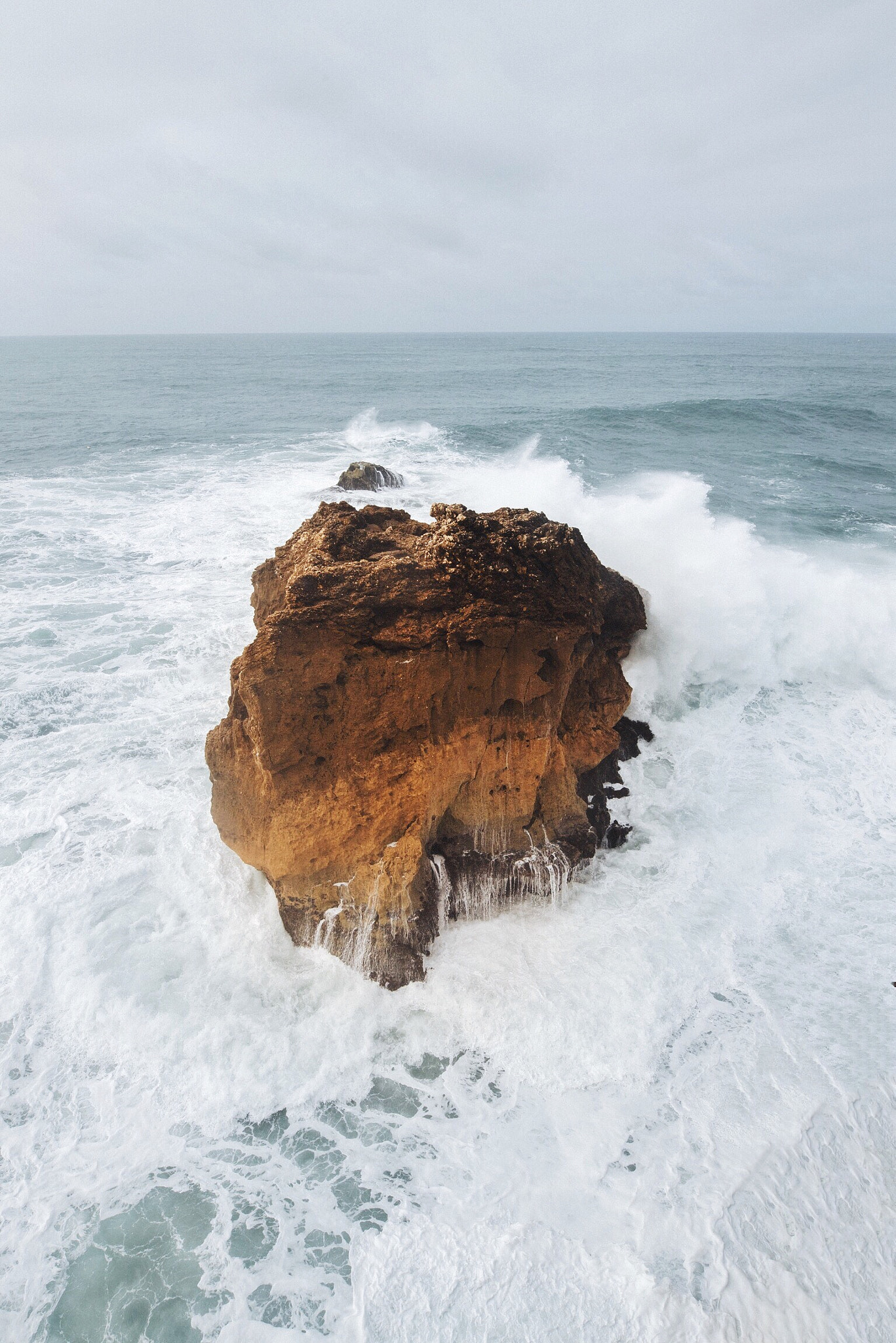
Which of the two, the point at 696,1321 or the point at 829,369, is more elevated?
the point at 829,369

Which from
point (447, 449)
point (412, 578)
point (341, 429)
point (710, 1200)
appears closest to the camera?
point (710, 1200)

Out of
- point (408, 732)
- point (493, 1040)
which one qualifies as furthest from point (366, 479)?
point (493, 1040)

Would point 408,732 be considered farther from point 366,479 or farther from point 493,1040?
point 366,479

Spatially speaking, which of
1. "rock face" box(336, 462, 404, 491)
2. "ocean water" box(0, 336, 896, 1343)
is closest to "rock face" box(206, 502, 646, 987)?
"ocean water" box(0, 336, 896, 1343)

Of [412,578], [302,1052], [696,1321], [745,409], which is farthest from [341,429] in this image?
[696,1321]

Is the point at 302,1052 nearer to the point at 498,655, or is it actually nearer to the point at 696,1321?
the point at 696,1321

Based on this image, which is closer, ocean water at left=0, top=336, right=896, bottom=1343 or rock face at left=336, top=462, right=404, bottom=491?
ocean water at left=0, top=336, right=896, bottom=1343

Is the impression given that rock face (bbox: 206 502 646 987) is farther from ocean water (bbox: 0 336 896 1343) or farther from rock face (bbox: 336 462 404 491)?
rock face (bbox: 336 462 404 491)
